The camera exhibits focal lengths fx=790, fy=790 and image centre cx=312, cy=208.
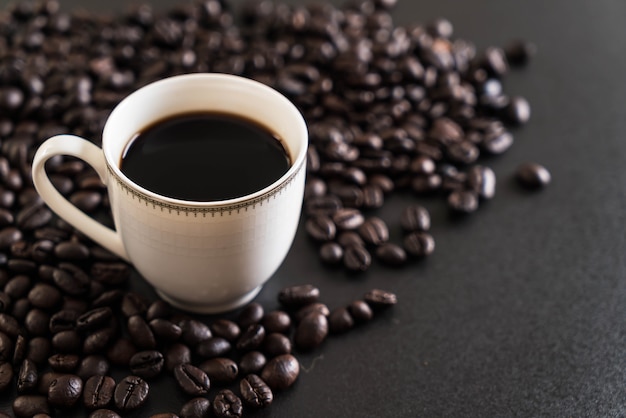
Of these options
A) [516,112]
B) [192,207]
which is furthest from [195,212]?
[516,112]

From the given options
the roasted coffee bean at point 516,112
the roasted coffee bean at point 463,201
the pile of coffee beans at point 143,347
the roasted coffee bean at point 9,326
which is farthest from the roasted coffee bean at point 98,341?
the roasted coffee bean at point 516,112

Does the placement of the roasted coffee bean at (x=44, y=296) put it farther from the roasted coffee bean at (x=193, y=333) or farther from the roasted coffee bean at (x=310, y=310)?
the roasted coffee bean at (x=310, y=310)

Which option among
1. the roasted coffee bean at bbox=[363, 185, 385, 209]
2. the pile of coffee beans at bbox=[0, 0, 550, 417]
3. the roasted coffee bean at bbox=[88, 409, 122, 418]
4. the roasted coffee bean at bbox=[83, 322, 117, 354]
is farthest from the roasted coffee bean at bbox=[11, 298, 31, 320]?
the roasted coffee bean at bbox=[363, 185, 385, 209]

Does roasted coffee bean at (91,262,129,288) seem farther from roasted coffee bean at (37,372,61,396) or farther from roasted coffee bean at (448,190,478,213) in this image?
roasted coffee bean at (448,190,478,213)

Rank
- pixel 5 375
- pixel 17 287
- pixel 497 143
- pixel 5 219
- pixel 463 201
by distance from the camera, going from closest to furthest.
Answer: pixel 5 375, pixel 17 287, pixel 5 219, pixel 463 201, pixel 497 143

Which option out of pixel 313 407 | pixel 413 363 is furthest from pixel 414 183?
pixel 313 407

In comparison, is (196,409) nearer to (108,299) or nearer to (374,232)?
(108,299)
